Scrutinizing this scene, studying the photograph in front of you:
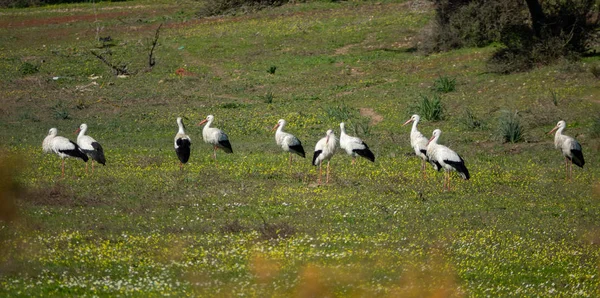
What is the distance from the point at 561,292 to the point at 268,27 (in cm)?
3753

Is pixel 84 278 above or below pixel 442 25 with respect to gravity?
above

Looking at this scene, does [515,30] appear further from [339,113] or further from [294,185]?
[294,185]

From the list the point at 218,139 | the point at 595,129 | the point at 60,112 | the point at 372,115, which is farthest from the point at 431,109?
the point at 60,112

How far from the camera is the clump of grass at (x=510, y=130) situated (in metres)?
23.4

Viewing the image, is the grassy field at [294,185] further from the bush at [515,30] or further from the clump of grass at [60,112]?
the bush at [515,30]

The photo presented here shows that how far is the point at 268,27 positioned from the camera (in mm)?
47500

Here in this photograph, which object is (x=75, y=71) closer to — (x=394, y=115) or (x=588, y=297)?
(x=394, y=115)

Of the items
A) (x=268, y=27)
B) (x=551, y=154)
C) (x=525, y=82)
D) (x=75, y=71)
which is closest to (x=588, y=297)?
(x=551, y=154)

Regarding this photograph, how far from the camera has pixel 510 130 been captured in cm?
2341

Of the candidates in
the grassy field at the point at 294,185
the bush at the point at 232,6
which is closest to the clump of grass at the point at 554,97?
the grassy field at the point at 294,185

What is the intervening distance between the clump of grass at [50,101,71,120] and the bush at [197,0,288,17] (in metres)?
24.9

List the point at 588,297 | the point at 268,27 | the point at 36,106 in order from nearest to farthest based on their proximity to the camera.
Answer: the point at 588,297, the point at 36,106, the point at 268,27

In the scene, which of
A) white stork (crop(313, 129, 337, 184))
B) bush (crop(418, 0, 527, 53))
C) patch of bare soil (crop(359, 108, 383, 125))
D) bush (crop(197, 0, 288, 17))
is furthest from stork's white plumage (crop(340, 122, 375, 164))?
bush (crop(197, 0, 288, 17))

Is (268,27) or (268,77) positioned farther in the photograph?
(268,27)
